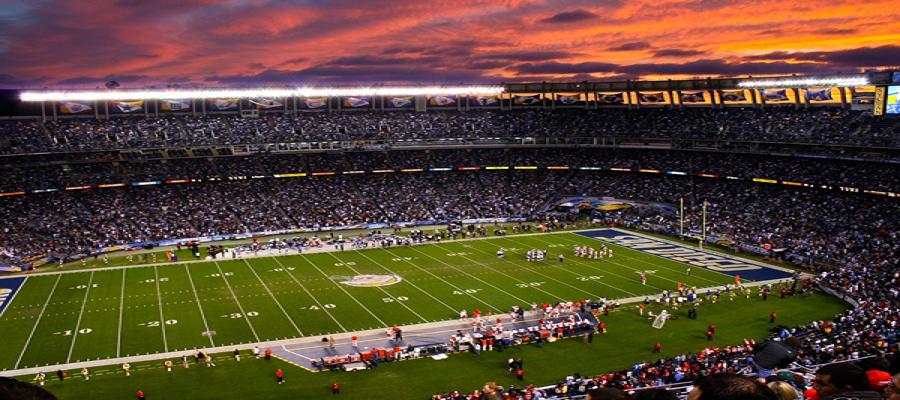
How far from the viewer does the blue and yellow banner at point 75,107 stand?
6669 cm

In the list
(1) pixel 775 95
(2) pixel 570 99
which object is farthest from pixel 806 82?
(2) pixel 570 99

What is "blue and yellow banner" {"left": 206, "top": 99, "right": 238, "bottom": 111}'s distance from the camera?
2859 inches

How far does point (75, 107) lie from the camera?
→ 221 ft

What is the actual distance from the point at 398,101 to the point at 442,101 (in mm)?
5223

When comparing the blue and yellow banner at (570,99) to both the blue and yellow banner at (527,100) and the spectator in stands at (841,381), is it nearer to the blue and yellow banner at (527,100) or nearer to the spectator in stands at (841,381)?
the blue and yellow banner at (527,100)

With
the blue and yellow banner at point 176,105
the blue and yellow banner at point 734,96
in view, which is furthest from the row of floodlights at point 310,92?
the blue and yellow banner at point 734,96

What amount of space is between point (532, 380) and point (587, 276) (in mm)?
16366

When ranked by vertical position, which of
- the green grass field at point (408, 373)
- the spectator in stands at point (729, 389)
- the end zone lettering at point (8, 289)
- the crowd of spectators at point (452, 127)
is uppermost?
the crowd of spectators at point (452, 127)

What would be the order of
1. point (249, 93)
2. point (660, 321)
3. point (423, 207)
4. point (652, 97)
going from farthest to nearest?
point (652, 97), point (249, 93), point (423, 207), point (660, 321)

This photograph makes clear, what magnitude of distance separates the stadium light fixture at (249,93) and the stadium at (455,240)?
13.3 inches

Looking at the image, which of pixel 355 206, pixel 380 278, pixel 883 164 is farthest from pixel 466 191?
pixel 883 164

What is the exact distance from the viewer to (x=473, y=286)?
38312 mm

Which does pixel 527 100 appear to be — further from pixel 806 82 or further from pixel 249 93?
pixel 249 93

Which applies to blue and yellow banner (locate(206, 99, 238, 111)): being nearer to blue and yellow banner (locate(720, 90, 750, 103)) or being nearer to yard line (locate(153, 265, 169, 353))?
yard line (locate(153, 265, 169, 353))
